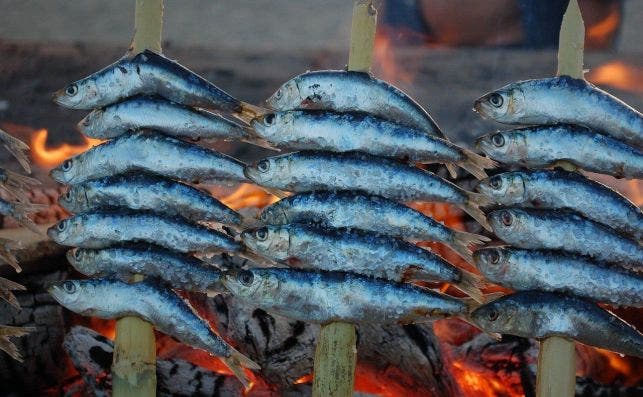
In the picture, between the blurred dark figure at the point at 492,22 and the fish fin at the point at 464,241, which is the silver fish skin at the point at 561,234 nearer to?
the fish fin at the point at 464,241

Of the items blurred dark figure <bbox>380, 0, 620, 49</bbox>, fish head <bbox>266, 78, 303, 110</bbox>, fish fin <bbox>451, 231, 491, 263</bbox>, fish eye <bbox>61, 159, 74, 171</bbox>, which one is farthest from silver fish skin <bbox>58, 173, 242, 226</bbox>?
blurred dark figure <bbox>380, 0, 620, 49</bbox>

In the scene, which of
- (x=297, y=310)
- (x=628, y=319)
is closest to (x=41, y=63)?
(x=297, y=310)

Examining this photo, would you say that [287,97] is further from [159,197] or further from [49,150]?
[49,150]

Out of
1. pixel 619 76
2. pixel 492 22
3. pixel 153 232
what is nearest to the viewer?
pixel 153 232

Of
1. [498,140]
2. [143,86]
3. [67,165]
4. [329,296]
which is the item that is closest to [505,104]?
[498,140]

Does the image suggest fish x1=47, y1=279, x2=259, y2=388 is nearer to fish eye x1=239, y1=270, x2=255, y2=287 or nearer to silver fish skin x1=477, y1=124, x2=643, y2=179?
fish eye x1=239, y1=270, x2=255, y2=287

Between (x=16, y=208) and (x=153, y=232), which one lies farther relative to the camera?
(x=16, y=208)
